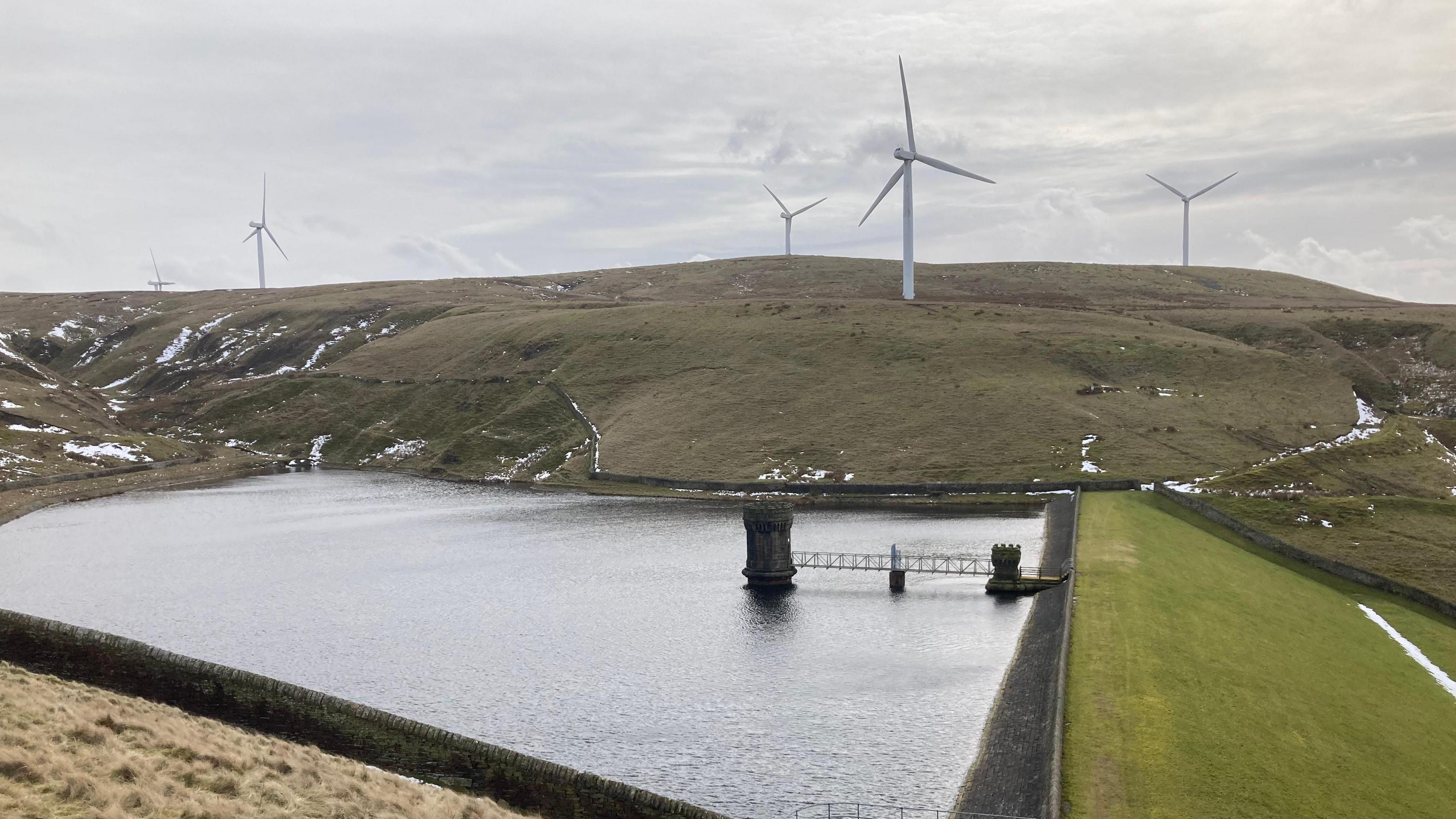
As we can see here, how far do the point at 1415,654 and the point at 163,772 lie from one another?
5401 cm

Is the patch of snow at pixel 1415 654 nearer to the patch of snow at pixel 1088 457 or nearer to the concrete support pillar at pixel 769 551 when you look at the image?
the concrete support pillar at pixel 769 551

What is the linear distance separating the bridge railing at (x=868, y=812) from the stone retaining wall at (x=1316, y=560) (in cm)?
4113

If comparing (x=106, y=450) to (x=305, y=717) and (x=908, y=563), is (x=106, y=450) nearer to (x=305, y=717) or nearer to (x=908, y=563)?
(x=908, y=563)

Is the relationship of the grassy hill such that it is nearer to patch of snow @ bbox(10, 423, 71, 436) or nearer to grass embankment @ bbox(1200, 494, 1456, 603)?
patch of snow @ bbox(10, 423, 71, 436)

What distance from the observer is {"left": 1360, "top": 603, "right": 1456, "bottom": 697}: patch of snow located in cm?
4931

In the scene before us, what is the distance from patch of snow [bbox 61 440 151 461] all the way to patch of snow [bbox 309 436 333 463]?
19896 millimetres

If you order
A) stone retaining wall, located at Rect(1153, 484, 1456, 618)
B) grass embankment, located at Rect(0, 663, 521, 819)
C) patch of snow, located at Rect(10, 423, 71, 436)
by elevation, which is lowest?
stone retaining wall, located at Rect(1153, 484, 1456, 618)

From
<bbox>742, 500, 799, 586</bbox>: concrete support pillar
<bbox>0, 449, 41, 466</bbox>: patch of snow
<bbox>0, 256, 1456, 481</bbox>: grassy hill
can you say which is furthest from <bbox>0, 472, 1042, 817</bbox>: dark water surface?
<bbox>0, 449, 41, 466</bbox>: patch of snow

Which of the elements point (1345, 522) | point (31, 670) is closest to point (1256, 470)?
point (1345, 522)

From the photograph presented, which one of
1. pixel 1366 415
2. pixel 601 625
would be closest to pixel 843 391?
pixel 1366 415

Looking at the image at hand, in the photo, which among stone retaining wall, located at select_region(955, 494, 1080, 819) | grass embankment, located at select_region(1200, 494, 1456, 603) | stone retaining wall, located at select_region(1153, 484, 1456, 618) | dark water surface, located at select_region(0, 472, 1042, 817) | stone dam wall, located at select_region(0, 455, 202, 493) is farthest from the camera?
stone dam wall, located at select_region(0, 455, 202, 493)

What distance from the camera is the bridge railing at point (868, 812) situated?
3472cm

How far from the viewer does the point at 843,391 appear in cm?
13888

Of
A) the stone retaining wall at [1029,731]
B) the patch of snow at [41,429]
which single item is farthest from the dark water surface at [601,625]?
the patch of snow at [41,429]
